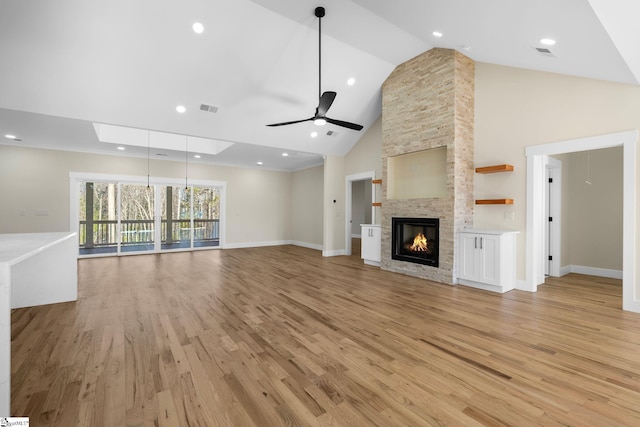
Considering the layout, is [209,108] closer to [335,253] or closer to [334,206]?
[334,206]

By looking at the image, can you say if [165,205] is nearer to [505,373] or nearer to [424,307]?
[424,307]

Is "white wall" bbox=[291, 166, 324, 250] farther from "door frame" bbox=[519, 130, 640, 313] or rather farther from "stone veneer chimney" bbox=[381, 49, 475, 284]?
→ "door frame" bbox=[519, 130, 640, 313]

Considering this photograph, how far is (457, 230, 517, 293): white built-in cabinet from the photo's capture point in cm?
434

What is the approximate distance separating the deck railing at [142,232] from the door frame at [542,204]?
8482 mm

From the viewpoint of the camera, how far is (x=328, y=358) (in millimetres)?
2357

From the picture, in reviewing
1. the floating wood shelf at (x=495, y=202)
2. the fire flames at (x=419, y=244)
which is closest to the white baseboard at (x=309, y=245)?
the fire flames at (x=419, y=244)

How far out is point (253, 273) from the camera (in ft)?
18.5

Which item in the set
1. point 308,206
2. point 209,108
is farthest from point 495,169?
point 308,206

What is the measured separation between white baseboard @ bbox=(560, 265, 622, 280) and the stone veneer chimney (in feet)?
7.99

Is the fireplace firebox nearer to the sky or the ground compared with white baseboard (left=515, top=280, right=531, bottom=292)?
nearer to the sky

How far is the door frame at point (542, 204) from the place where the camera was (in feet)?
11.3

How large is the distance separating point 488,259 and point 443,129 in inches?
90.2

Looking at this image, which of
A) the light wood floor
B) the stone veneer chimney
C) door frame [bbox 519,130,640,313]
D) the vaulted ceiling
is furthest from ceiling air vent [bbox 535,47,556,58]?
the light wood floor

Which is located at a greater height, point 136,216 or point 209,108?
point 209,108
